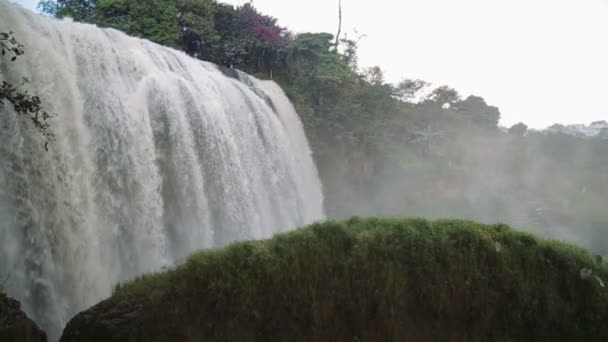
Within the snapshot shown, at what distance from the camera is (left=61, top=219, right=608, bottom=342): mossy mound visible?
441 cm

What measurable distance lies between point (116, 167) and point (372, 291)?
5200mm

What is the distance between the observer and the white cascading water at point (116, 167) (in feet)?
19.5

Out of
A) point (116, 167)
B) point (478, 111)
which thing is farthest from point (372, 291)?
point (478, 111)

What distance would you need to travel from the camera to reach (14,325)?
3924 millimetres

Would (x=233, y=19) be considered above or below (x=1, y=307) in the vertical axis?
above

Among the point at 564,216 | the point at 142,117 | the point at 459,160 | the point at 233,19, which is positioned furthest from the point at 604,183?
the point at 142,117

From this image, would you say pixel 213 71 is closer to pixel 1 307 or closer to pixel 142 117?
pixel 142 117

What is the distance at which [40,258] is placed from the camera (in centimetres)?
596

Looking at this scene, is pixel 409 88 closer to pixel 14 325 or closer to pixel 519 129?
pixel 519 129

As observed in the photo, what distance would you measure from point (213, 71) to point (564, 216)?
1901cm

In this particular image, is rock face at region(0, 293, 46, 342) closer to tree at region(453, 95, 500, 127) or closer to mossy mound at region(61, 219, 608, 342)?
mossy mound at region(61, 219, 608, 342)

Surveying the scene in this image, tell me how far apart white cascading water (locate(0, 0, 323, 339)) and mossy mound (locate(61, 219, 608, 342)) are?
2323 mm

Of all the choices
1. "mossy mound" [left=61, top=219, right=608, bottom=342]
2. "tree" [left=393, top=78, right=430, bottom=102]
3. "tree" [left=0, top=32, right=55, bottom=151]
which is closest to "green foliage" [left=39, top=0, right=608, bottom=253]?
"tree" [left=393, top=78, right=430, bottom=102]

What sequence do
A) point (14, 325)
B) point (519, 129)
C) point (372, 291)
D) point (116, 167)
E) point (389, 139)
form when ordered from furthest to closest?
1. point (519, 129)
2. point (389, 139)
3. point (116, 167)
4. point (372, 291)
5. point (14, 325)
